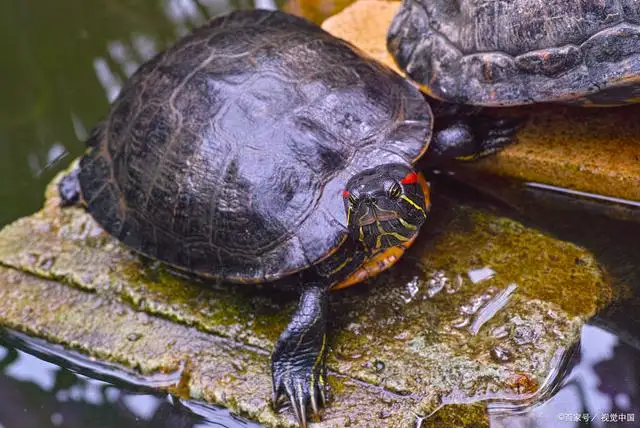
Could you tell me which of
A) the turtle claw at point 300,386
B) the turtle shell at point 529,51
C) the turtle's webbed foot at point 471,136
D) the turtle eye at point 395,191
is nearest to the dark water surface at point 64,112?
the turtle claw at point 300,386

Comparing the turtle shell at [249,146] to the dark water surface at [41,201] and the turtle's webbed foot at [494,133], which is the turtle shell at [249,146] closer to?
the turtle's webbed foot at [494,133]

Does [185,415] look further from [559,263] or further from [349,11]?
[349,11]

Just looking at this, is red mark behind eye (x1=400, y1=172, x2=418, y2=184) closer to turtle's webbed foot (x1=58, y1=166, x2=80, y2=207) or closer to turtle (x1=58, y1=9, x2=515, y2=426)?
turtle (x1=58, y1=9, x2=515, y2=426)

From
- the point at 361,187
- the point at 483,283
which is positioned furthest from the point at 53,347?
the point at 483,283

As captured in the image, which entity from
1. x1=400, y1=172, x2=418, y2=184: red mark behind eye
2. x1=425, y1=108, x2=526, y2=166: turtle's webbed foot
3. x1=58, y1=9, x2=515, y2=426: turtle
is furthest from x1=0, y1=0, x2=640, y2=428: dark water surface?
x1=400, y1=172, x2=418, y2=184: red mark behind eye

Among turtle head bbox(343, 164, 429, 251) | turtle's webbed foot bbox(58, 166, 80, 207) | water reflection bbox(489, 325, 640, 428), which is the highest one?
turtle's webbed foot bbox(58, 166, 80, 207)

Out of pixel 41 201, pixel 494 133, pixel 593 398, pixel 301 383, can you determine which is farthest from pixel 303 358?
pixel 41 201
